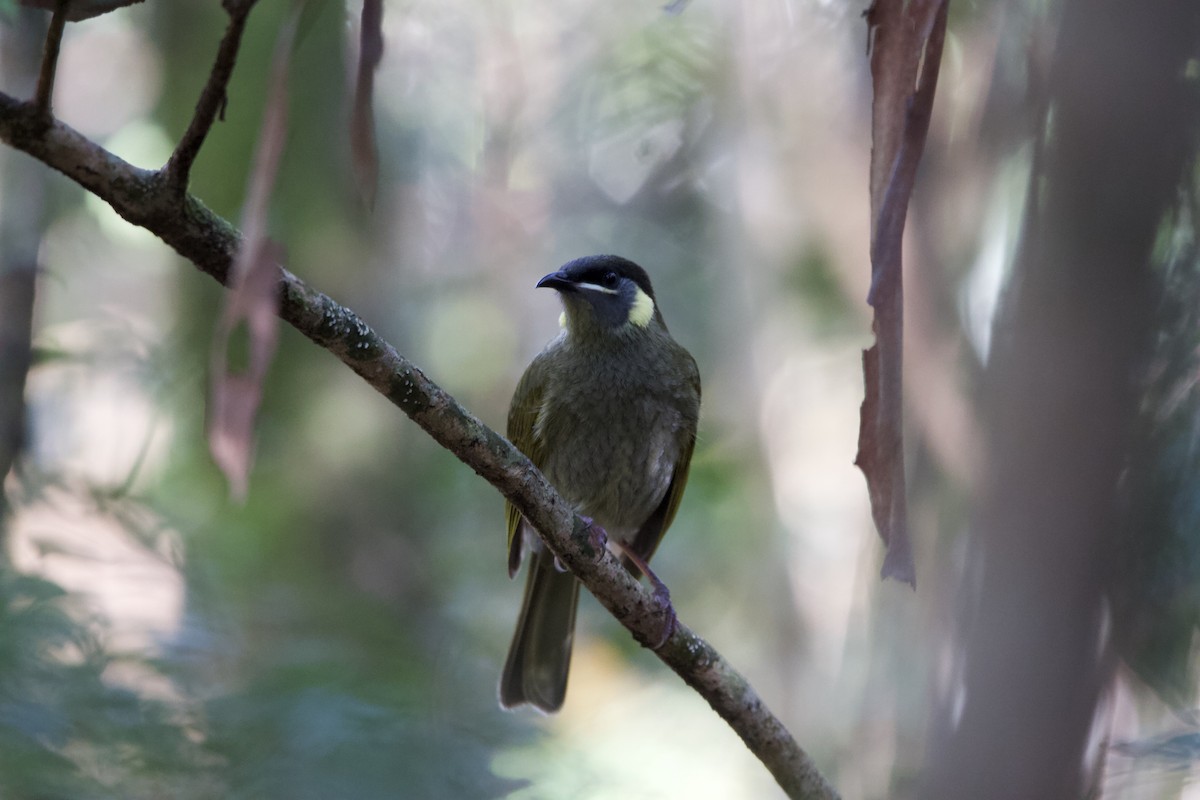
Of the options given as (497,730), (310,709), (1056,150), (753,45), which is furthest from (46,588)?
(753,45)

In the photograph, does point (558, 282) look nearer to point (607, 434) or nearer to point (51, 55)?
point (607, 434)

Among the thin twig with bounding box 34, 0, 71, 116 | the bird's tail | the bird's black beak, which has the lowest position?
the thin twig with bounding box 34, 0, 71, 116

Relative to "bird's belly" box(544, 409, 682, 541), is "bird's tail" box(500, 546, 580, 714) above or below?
below

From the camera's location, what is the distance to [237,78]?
16.7 ft

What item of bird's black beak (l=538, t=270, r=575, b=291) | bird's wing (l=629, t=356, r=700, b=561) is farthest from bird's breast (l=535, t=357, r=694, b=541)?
bird's black beak (l=538, t=270, r=575, b=291)

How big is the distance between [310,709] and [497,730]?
884 millimetres

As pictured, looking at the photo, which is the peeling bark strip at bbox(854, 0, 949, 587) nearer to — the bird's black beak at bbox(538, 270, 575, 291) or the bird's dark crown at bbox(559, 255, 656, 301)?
the bird's black beak at bbox(538, 270, 575, 291)

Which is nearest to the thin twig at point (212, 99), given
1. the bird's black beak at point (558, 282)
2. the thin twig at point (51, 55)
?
the thin twig at point (51, 55)

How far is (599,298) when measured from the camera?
4.39 meters

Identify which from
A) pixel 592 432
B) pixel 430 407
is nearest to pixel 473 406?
pixel 592 432

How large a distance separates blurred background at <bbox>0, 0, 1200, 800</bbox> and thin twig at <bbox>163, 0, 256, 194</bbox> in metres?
1.16

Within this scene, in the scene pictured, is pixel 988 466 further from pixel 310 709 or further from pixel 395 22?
pixel 395 22

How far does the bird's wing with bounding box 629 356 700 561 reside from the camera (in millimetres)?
4434

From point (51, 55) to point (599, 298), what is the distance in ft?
9.64
